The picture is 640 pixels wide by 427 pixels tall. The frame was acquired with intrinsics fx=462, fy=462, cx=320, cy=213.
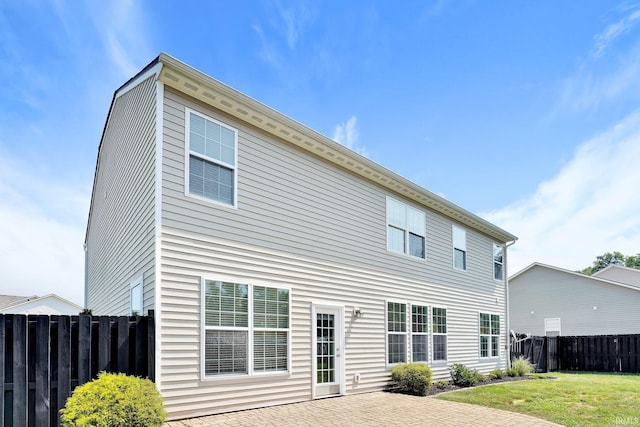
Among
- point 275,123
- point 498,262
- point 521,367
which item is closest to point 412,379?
point 275,123

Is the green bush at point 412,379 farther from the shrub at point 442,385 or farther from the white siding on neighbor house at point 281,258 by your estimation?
the shrub at point 442,385

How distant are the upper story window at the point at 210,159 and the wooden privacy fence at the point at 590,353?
15.1 m

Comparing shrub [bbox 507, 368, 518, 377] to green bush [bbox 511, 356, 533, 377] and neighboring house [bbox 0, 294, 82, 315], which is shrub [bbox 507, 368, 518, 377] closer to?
green bush [bbox 511, 356, 533, 377]

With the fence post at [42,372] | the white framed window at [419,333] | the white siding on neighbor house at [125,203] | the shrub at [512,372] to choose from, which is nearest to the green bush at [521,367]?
the shrub at [512,372]

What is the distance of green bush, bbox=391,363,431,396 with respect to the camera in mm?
11000

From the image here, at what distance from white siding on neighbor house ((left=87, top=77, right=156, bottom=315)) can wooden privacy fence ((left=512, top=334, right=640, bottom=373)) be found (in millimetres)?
15181

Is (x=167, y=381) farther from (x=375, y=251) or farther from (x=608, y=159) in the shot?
(x=608, y=159)

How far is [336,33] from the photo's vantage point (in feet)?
40.8

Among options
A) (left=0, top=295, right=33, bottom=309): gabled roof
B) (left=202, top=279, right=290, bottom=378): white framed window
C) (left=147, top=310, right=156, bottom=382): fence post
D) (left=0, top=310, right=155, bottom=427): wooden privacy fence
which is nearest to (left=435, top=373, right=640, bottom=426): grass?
(left=202, top=279, right=290, bottom=378): white framed window

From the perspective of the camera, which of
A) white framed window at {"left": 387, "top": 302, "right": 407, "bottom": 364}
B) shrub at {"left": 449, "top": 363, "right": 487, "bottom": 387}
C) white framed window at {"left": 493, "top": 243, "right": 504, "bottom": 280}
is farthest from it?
white framed window at {"left": 493, "top": 243, "right": 504, "bottom": 280}

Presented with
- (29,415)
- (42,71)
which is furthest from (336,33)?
(29,415)

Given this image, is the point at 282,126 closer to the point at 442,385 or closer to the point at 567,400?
the point at 442,385

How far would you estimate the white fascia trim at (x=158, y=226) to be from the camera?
6688 mm

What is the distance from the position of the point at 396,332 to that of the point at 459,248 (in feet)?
16.2
